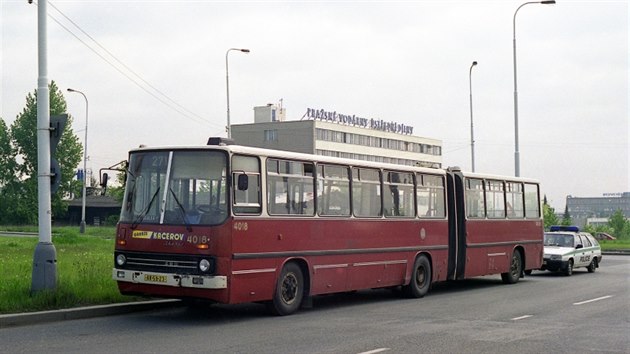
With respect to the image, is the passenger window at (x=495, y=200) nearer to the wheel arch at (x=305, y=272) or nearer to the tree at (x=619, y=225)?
the wheel arch at (x=305, y=272)

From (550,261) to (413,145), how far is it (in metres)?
115

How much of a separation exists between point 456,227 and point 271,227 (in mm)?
7900

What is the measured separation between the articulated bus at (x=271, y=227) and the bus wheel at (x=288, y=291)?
0.02 meters

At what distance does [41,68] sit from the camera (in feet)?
48.8

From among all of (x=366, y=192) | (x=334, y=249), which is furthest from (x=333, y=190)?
(x=366, y=192)

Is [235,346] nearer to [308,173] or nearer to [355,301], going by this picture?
[308,173]

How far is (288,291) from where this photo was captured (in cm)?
1538

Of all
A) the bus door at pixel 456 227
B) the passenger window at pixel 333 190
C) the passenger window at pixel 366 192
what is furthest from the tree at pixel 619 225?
the passenger window at pixel 333 190

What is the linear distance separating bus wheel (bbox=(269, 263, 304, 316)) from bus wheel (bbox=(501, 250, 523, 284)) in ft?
33.6

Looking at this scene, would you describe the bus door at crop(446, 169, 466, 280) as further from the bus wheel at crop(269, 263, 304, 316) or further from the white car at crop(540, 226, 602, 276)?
the white car at crop(540, 226, 602, 276)

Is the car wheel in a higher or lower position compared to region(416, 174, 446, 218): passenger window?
lower

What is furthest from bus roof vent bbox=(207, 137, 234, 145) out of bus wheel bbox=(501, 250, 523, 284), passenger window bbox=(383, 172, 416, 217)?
bus wheel bbox=(501, 250, 523, 284)

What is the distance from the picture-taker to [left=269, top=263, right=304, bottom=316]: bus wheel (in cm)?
1501

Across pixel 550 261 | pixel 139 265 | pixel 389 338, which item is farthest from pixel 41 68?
pixel 550 261
